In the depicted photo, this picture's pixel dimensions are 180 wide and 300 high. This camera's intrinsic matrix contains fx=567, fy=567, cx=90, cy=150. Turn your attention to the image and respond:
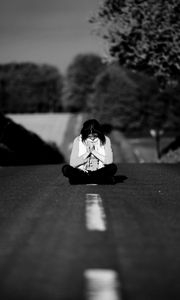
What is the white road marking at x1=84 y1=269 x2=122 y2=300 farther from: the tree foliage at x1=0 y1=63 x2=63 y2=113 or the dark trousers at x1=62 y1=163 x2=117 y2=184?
the tree foliage at x1=0 y1=63 x2=63 y2=113

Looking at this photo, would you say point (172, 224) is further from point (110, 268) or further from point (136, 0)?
point (136, 0)

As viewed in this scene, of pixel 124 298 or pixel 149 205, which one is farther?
pixel 149 205

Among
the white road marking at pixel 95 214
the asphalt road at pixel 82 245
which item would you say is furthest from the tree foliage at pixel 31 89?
the asphalt road at pixel 82 245

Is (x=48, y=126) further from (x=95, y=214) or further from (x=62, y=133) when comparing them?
(x=95, y=214)

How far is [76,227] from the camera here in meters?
6.47

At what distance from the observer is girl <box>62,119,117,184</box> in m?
11.0

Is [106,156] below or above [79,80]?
below

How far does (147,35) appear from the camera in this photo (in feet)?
82.8

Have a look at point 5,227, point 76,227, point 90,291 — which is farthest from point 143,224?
point 90,291

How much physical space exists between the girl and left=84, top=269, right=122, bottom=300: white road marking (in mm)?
6520

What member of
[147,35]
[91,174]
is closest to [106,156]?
[91,174]

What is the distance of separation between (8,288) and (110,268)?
37.1 inches

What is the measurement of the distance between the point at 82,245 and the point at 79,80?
13924 centimetres

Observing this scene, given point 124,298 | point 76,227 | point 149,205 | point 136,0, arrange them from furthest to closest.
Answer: point 136,0 → point 149,205 → point 76,227 → point 124,298
